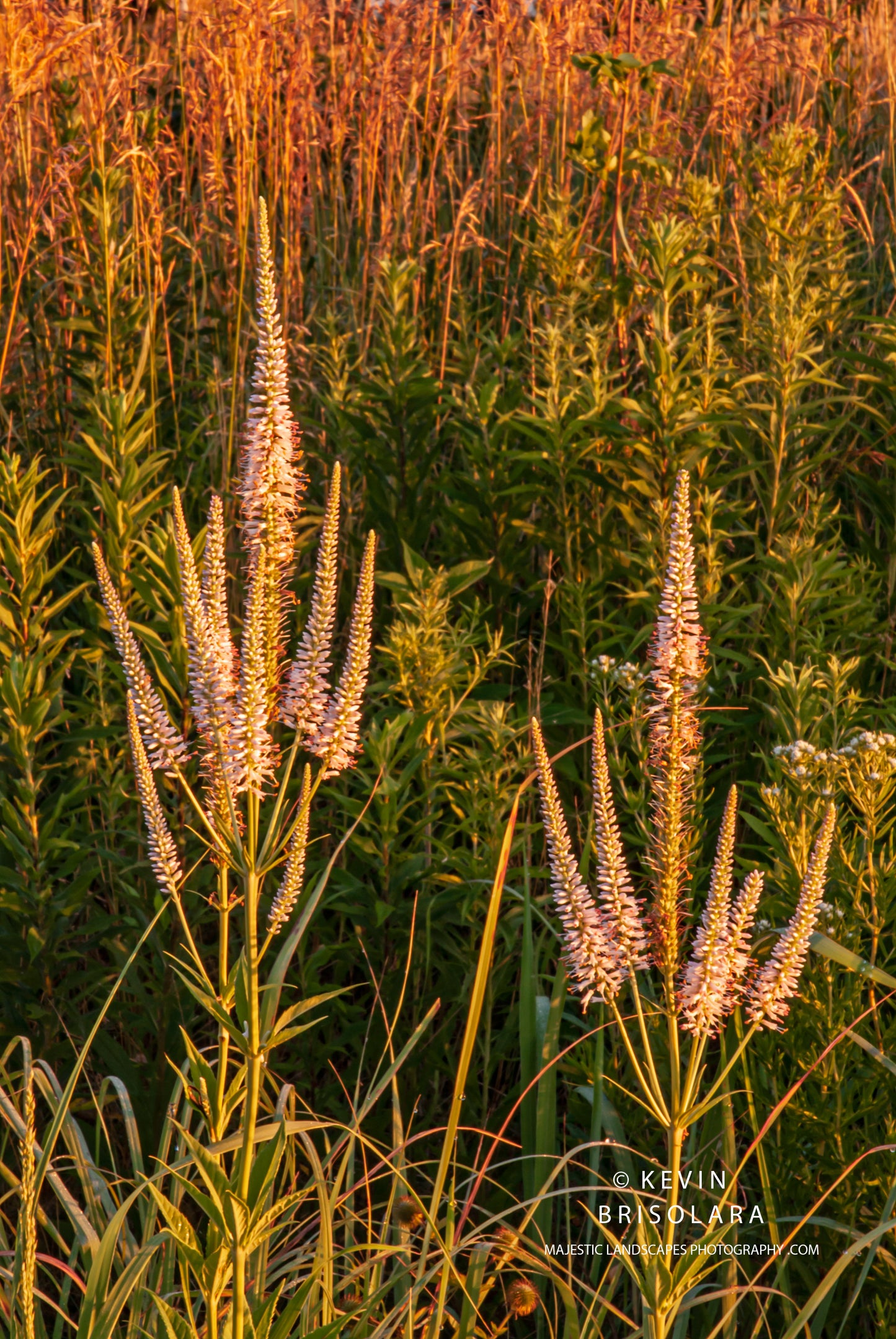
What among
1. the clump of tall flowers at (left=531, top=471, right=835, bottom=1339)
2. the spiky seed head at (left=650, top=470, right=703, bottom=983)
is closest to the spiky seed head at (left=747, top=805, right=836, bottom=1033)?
the clump of tall flowers at (left=531, top=471, right=835, bottom=1339)

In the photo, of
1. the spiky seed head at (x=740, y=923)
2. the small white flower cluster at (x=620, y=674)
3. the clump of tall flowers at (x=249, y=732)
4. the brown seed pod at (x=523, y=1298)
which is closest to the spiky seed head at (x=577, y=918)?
the spiky seed head at (x=740, y=923)

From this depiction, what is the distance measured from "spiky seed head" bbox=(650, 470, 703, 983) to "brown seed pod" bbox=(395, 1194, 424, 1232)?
834mm

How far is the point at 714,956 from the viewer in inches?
55.8

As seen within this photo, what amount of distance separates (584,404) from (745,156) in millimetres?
1821

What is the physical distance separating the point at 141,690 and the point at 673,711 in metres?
0.62

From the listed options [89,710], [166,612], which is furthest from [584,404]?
[89,710]

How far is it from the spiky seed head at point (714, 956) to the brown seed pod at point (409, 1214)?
80 centimetres

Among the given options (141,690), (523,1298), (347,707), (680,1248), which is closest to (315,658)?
(347,707)

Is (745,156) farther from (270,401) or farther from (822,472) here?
(270,401)

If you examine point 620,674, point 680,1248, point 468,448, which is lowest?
point 680,1248

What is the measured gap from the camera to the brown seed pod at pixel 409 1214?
202cm

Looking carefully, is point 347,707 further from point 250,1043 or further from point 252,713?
point 250,1043

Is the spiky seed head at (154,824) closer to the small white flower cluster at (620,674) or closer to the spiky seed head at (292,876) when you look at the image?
the spiky seed head at (292,876)

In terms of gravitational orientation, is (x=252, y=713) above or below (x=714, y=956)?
above
